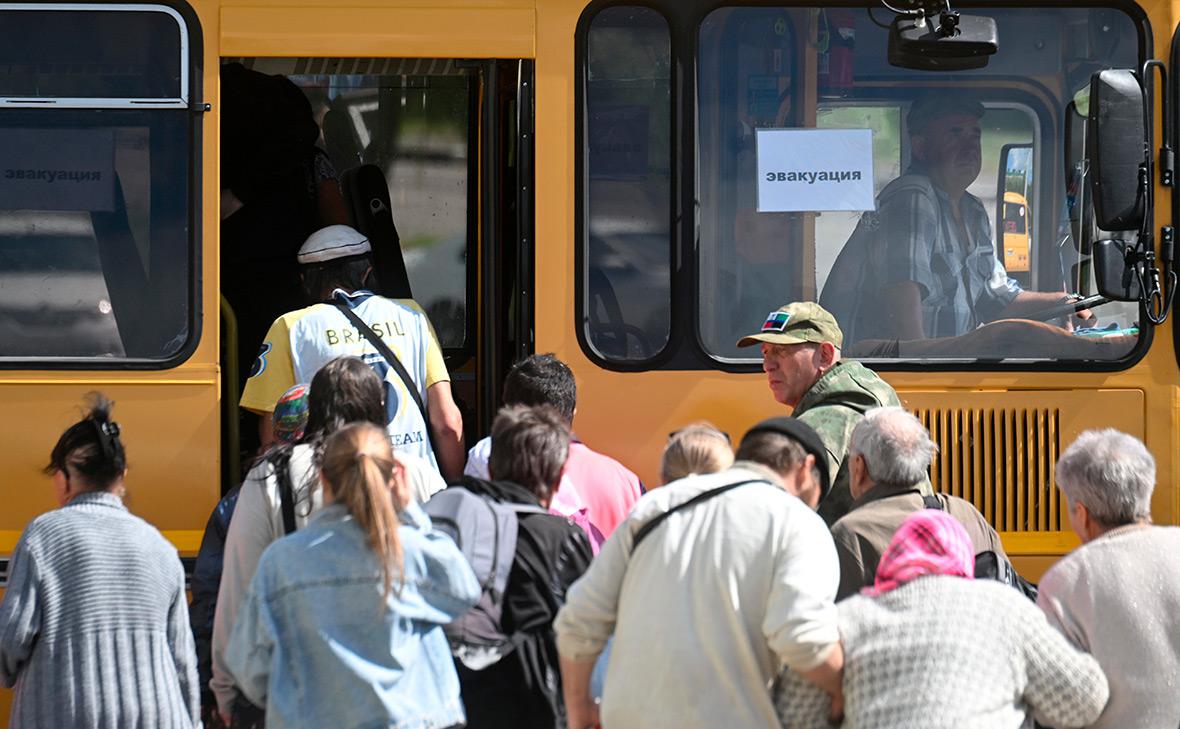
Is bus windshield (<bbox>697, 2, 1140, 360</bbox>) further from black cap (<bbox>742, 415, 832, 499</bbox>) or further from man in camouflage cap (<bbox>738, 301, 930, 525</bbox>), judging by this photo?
black cap (<bbox>742, 415, 832, 499</bbox>)

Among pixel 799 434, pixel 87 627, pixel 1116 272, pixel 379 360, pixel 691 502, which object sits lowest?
pixel 87 627

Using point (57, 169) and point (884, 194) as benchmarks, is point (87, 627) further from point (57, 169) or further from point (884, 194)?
point (884, 194)

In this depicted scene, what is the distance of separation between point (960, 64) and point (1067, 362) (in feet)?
3.31

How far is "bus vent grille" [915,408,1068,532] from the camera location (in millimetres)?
4773

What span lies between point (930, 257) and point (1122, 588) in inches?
61.4

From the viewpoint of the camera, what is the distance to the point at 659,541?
133 inches

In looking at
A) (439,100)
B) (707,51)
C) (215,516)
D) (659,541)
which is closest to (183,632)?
(215,516)

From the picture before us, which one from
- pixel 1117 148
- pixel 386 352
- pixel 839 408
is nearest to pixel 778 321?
pixel 839 408

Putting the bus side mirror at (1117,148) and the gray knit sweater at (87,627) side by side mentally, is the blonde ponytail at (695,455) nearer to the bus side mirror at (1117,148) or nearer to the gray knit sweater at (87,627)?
the gray knit sweater at (87,627)

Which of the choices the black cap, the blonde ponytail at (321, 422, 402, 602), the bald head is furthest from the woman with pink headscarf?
the blonde ponytail at (321, 422, 402, 602)

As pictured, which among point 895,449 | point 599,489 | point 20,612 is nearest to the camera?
point 20,612

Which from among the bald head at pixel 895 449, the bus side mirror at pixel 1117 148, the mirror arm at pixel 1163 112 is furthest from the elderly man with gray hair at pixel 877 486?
the mirror arm at pixel 1163 112

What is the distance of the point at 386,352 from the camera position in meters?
4.76

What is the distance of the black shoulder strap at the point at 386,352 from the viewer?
4754 mm
